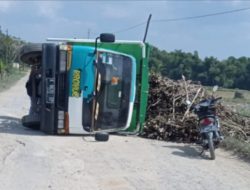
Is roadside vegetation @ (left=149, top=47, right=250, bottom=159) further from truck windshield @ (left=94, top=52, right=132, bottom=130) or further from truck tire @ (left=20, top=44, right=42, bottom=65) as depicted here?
truck windshield @ (left=94, top=52, right=132, bottom=130)

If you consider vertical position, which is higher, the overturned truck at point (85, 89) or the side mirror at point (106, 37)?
the side mirror at point (106, 37)

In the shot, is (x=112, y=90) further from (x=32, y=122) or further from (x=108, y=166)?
(x=108, y=166)

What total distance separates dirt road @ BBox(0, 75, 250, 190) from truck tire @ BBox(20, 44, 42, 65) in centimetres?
226

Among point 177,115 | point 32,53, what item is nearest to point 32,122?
point 32,53

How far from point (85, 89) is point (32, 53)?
205 centimetres

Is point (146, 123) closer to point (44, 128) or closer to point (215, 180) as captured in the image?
point (44, 128)

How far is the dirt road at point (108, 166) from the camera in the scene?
7785 millimetres

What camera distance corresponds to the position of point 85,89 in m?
12.5

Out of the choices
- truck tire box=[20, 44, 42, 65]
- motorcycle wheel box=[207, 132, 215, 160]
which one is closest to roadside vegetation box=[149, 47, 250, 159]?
truck tire box=[20, 44, 42, 65]

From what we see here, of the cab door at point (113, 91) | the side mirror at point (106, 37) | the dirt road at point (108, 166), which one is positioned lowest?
the dirt road at point (108, 166)

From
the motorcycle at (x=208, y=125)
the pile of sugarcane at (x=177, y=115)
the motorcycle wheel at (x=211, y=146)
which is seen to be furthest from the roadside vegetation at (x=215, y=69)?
the motorcycle wheel at (x=211, y=146)

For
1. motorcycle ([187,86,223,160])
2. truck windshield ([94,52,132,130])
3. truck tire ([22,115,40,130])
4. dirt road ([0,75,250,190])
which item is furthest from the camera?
truck tire ([22,115,40,130])

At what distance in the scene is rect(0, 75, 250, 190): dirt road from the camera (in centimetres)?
779

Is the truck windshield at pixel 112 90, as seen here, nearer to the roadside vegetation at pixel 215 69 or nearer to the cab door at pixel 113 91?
the cab door at pixel 113 91
